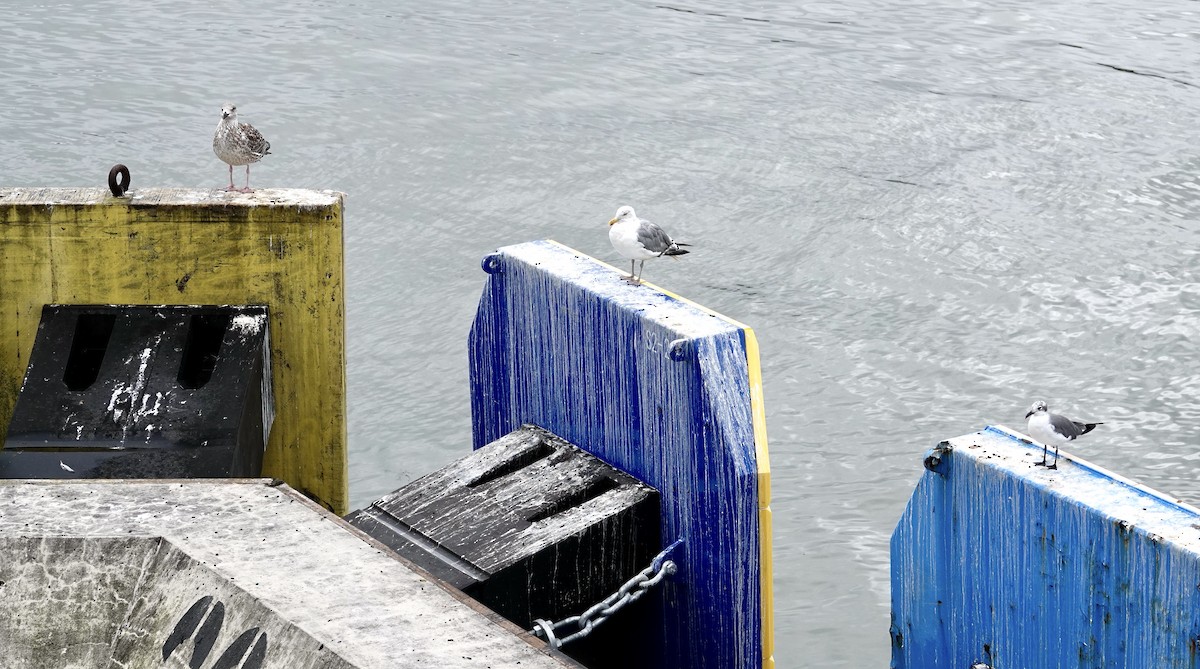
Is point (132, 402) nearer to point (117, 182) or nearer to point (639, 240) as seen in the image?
point (117, 182)

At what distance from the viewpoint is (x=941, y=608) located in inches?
170

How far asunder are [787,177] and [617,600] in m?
8.65

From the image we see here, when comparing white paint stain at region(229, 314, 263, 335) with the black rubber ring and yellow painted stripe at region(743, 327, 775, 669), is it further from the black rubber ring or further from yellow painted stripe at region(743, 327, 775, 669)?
yellow painted stripe at region(743, 327, 775, 669)

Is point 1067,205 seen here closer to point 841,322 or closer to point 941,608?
point 841,322

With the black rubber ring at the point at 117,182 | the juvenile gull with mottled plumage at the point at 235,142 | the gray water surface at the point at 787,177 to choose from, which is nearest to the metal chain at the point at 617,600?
the gray water surface at the point at 787,177

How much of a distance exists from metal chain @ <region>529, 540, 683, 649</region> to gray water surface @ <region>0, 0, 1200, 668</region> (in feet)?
7.31

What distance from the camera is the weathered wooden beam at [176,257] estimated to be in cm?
540

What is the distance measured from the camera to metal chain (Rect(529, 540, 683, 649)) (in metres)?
4.30

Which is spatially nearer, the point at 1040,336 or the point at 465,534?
the point at 465,534

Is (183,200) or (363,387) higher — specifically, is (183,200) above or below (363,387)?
above

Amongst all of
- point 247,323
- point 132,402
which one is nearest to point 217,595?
point 132,402

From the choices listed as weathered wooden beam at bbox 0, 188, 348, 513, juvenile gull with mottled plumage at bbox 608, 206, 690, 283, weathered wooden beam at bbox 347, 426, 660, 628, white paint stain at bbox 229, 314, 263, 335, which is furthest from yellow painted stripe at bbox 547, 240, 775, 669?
white paint stain at bbox 229, 314, 263, 335

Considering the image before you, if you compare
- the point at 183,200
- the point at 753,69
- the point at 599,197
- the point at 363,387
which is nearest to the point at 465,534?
the point at 183,200

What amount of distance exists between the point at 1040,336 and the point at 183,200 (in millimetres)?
6555
